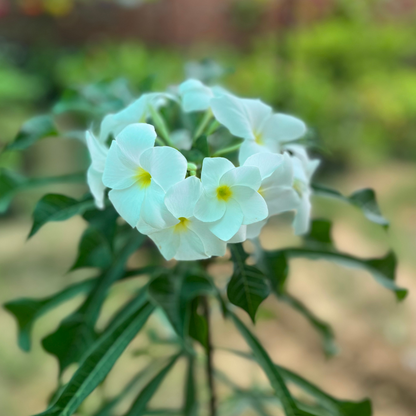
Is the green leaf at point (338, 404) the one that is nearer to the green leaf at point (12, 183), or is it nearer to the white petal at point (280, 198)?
the white petal at point (280, 198)

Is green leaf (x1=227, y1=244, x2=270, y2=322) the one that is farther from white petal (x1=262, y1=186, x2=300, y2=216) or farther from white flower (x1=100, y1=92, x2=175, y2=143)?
white flower (x1=100, y1=92, x2=175, y2=143)

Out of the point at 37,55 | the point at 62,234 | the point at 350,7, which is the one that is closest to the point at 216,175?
the point at 62,234

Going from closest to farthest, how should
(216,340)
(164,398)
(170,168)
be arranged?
(170,168), (164,398), (216,340)

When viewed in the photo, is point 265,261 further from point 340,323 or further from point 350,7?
point 350,7

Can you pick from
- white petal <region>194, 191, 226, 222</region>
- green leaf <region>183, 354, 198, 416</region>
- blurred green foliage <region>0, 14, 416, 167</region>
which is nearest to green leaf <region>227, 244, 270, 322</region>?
white petal <region>194, 191, 226, 222</region>

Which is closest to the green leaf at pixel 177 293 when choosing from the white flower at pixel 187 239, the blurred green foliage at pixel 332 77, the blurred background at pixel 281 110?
the white flower at pixel 187 239
